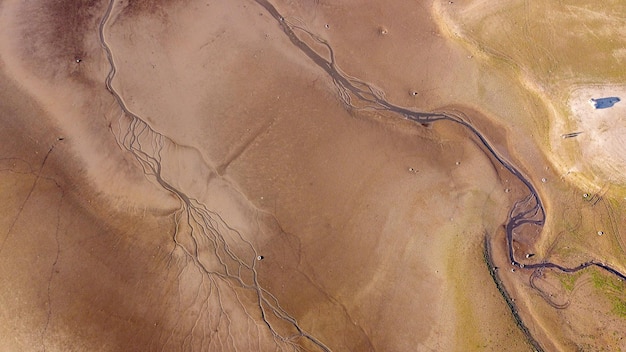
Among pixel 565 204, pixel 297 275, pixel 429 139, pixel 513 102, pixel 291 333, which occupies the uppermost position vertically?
pixel 513 102

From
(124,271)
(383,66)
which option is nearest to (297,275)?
(124,271)

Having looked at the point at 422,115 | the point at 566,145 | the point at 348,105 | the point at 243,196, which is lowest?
the point at 243,196

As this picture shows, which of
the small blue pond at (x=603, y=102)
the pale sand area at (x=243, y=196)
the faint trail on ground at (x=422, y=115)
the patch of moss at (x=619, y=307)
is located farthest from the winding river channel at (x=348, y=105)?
the small blue pond at (x=603, y=102)

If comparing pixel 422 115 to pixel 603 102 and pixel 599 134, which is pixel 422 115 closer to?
pixel 599 134

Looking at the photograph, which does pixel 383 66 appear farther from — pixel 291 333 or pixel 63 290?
pixel 63 290

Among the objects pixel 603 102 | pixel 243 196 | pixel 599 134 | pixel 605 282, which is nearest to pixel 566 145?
pixel 599 134

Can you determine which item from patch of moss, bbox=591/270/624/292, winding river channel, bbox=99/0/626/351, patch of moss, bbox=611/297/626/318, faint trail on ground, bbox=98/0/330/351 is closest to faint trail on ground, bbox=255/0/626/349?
winding river channel, bbox=99/0/626/351

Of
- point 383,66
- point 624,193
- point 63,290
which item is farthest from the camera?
point 383,66

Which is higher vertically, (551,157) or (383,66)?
(551,157)
